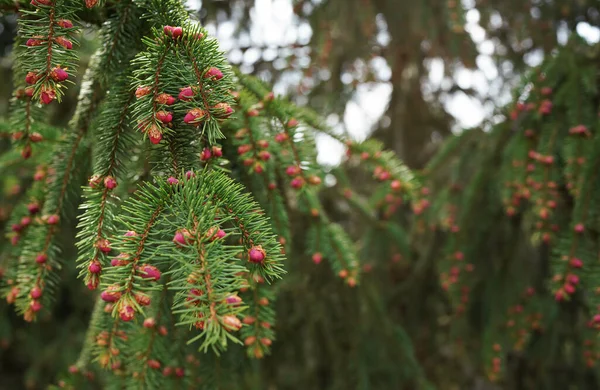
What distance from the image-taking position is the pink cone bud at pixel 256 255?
0.69m

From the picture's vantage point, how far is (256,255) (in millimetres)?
693

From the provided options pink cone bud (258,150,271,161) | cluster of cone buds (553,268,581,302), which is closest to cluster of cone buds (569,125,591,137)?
cluster of cone buds (553,268,581,302)

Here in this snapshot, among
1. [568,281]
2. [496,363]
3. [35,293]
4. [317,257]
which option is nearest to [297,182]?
[317,257]

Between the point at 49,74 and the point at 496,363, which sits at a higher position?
the point at 49,74

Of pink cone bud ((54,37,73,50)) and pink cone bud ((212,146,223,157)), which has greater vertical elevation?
pink cone bud ((54,37,73,50))

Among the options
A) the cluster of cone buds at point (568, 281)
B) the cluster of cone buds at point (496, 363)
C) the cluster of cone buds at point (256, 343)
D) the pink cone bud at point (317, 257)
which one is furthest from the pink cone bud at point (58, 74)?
the cluster of cone buds at point (496, 363)

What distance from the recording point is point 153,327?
103cm

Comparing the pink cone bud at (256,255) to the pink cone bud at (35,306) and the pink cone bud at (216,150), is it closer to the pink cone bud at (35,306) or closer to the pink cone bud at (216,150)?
the pink cone bud at (216,150)

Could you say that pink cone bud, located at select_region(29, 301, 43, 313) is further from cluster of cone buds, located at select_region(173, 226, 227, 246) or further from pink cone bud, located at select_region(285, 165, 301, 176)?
pink cone bud, located at select_region(285, 165, 301, 176)

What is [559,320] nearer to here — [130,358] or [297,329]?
[297,329]

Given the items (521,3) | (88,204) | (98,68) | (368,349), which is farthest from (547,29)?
(88,204)

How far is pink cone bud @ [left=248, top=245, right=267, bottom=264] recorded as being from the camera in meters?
0.69

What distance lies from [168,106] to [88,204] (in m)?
0.22

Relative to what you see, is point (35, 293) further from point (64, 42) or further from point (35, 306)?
point (64, 42)
